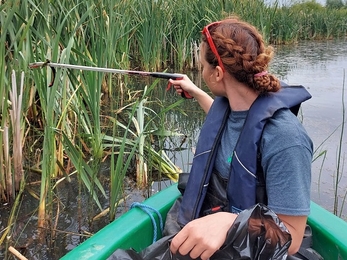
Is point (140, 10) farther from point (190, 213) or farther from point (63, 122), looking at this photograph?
point (190, 213)

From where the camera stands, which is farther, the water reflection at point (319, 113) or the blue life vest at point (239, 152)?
the water reflection at point (319, 113)

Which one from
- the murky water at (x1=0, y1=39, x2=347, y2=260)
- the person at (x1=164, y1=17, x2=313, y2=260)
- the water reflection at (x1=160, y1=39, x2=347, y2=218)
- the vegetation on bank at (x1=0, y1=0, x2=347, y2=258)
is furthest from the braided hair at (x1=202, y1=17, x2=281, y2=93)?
the water reflection at (x1=160, y1=39, x2=347, y2=218)

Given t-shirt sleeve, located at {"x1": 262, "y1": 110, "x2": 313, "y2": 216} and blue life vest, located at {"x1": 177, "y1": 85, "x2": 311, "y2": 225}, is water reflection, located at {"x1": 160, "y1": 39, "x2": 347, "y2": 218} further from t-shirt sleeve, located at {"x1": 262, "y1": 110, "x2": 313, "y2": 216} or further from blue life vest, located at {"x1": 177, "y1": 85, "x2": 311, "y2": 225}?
t-shirt sleeve, located at {"x1": 262, "y1": 110, "x2": 313, "y2": 216}

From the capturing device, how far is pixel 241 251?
1022 mm

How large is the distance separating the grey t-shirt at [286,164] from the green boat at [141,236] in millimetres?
424

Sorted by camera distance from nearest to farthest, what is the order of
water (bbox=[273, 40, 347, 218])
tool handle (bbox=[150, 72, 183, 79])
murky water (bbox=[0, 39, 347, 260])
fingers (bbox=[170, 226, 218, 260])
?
fingers (bbox=[170, 226, 218, 260]), tool handle (bbox=[150, 72, 183, 79]), murky water (bbox=[0, 39, 347, 260]), water (bbox=[273, 40, 347, 218])

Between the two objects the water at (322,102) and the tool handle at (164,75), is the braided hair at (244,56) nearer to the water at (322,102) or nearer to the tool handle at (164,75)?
→ the tool handle at (164,75)

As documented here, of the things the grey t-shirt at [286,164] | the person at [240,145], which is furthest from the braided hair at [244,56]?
the grey t-shirt at [286,164]

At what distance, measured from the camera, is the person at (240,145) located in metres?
1.04

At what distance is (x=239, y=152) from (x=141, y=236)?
0.54 metres

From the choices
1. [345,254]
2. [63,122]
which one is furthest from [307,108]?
[345,254]

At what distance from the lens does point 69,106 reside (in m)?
2.50

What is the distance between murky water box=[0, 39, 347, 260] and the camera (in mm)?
1920

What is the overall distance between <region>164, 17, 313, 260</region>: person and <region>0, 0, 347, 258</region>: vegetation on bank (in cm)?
57
